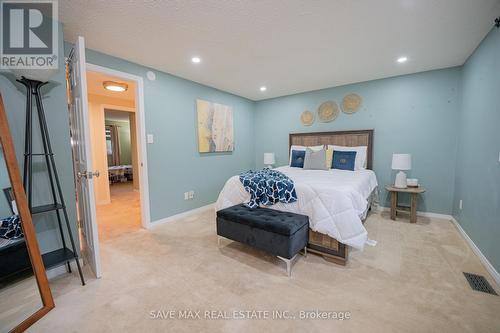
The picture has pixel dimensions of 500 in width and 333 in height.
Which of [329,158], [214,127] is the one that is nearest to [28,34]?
[214,127]

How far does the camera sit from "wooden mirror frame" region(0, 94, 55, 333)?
4.64 ft

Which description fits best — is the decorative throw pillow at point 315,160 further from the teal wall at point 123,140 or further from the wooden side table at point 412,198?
A: the teal wall at point 123,140

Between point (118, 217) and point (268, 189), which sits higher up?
point (268, 189)

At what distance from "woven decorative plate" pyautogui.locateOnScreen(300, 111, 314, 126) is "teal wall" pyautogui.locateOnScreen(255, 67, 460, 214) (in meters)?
0.37

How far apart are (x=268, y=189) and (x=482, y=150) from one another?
2.41m

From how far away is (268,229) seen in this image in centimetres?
201

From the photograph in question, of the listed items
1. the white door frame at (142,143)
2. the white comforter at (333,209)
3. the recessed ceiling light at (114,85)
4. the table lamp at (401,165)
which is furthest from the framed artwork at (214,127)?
the table lamp at (401,165)

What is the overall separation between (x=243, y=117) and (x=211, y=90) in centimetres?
115

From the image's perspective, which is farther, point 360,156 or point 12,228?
point 360,156

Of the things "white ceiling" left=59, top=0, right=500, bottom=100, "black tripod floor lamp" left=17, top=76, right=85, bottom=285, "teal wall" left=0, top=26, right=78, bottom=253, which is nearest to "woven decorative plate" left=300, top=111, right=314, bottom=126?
"white ceiling" left=59, top=0, right=500, bottom=100

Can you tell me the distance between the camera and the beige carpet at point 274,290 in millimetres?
1398

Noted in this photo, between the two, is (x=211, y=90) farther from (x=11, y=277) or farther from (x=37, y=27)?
(x=11, y=277)

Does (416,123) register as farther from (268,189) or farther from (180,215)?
(180,215)

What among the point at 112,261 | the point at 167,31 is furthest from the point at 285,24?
the point at 112,261
